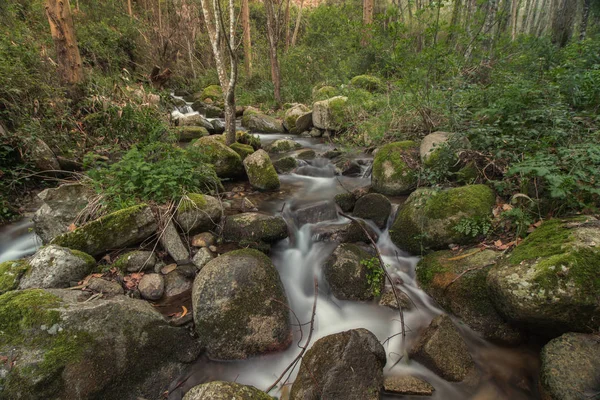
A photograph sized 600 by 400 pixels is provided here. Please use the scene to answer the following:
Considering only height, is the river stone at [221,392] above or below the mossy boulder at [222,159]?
below

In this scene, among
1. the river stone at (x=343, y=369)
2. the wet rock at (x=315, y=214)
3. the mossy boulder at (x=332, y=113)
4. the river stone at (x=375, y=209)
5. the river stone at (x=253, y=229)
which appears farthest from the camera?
the mossy boulder at (x=332, y=113)

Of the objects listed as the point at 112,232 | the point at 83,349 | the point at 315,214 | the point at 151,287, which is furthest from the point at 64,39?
the point at 83,349

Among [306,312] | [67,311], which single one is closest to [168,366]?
[67,311]

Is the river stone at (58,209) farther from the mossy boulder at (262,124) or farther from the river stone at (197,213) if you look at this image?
the mossy boulder at (262,124)

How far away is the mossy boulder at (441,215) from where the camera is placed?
3.72m

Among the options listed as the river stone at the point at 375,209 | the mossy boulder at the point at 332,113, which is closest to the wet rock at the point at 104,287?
the river stone at the point at 375,209

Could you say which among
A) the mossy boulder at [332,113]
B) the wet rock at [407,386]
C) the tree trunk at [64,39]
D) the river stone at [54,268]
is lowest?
the wet rock at [407,386]

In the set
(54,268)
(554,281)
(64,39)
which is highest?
(64,39)

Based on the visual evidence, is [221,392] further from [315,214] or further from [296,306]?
[315,214]

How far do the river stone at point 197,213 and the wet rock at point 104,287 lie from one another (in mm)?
1093

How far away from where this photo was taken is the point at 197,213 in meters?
4.23

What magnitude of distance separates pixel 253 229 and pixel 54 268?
230 cm

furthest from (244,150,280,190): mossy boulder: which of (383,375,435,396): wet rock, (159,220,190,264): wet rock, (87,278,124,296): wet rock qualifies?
(383,375,435,396): wet rock

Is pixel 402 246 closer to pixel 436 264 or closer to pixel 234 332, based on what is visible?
pixel 436 264
